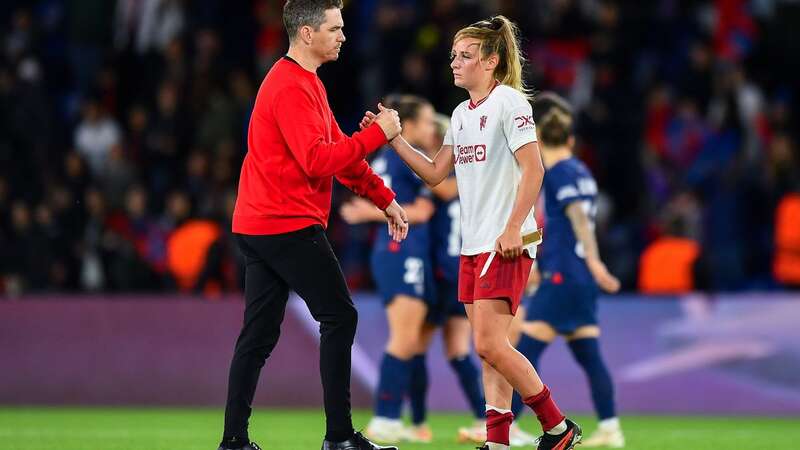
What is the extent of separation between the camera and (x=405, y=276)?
9547mm

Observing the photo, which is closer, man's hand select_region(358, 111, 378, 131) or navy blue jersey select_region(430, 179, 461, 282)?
man's hand select_region(358, 111, 378, 131)

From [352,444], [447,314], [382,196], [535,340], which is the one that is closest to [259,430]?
[447,314]

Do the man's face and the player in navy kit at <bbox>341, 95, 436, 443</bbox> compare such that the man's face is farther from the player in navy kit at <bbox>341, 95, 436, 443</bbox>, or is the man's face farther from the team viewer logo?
the player in navy kit at <bbox>341, 95, 436, 443</bbox>

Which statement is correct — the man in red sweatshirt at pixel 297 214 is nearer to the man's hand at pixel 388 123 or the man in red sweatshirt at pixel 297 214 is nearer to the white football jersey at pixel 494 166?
the man's hand at pixel 388 123

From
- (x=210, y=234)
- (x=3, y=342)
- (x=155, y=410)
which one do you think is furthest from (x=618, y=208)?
(x=3, y=342)

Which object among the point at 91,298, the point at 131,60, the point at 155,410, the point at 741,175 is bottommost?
the point at 155,410

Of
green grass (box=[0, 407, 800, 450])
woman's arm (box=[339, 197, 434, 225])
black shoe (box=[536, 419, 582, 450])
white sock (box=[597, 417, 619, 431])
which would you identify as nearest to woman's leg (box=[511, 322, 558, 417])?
white sock (box=[597, 417, 619, 431])

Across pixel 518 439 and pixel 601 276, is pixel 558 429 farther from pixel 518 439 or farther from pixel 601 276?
pixel 518 439

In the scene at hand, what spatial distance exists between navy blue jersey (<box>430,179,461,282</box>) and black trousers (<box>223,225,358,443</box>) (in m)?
2.65

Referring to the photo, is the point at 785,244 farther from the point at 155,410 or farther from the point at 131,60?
the point at 131,60

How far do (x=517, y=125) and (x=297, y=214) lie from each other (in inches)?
46.8

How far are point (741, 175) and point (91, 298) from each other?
690cm

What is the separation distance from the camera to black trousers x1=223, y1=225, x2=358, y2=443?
277 inches

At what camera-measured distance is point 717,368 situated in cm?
1238
